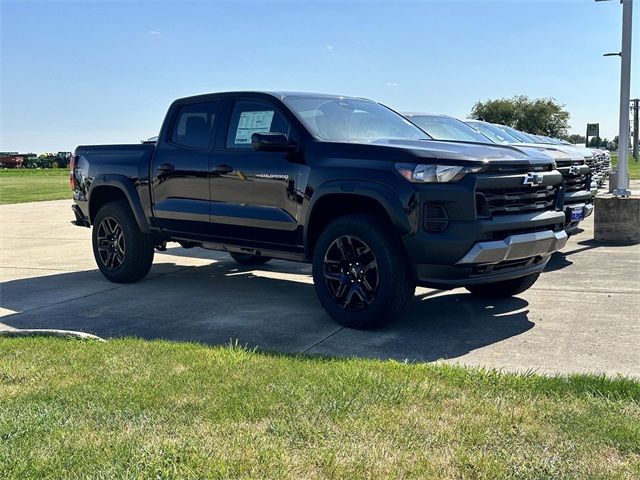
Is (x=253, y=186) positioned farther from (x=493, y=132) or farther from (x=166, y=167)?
(x=493, y=132)

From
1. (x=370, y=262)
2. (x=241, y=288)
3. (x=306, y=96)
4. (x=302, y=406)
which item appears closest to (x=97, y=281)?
(x=241, y=288)

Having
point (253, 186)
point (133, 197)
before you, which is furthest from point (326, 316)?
point (133, 197)

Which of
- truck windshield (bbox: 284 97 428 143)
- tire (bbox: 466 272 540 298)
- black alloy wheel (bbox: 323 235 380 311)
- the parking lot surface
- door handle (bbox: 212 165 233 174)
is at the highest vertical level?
truck windshield (bbox: 284 97 428 143)

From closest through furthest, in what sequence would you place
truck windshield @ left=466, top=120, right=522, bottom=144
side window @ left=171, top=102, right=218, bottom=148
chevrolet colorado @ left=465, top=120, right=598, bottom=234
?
side window @ left=171, top=102, right=218, bottom=148 → chevrolet colorado @ left=465, top=120, right=598, bottom=234 → truck windshield @ left=466, top=120, right=522, bottom=144

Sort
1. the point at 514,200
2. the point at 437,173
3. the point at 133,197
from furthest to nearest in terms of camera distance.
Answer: the point at 133,197
the point at 514,200
the point at 437,173

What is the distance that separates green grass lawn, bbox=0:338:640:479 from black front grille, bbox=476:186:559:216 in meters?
1.42

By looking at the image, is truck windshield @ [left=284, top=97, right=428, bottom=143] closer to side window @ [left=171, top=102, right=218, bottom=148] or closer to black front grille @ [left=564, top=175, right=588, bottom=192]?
side window @ [left=171, top=102, right=218, bottom=148]

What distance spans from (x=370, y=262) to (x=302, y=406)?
197 cm

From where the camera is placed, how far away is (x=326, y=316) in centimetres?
623

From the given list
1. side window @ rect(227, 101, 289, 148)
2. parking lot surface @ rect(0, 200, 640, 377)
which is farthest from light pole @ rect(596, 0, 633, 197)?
side window @ rect(227, 101, 289, 148)

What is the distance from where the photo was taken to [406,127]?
6.84 m

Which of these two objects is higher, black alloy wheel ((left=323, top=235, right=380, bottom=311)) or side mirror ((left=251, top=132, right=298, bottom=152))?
side mirror ((left=251, top=132, right=298, bottom=152))

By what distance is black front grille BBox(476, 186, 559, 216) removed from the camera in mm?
5293

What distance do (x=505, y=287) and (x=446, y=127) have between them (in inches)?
145
